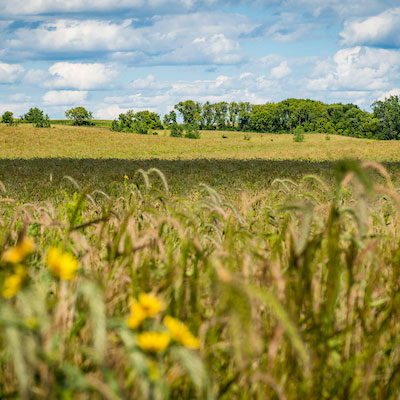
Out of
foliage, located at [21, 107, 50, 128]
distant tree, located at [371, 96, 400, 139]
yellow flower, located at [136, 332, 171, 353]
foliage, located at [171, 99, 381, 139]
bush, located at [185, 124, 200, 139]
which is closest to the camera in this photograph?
yellow flower, located at [136, 332, 171, 353]

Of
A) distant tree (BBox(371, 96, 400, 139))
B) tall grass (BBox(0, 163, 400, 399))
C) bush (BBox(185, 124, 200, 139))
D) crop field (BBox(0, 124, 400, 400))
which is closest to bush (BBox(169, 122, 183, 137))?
bush (BBox(185, 124, 200, 139))

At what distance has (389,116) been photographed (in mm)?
109688

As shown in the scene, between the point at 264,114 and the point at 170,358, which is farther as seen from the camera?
the point at 264,114

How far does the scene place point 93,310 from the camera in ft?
2.24

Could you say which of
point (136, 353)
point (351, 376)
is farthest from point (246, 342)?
point (351, 376)

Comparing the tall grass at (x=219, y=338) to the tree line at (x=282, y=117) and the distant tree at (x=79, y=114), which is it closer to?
the tree line at (x=282, y=117)

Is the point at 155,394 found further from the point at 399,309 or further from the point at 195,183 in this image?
the point at 195,183

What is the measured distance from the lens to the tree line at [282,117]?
11262 centimetres

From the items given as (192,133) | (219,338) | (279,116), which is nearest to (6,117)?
(192,133)

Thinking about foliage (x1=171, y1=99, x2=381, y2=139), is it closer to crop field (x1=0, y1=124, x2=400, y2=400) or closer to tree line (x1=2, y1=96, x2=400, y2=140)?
tree line (x1=2, y1=96, x2=400, y2=140)

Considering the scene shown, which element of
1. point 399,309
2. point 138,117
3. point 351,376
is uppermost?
point 138,117

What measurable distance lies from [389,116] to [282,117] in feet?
120

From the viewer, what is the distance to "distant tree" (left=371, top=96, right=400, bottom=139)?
4269 inches

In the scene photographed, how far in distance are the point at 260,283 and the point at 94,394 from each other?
69 centimetres
